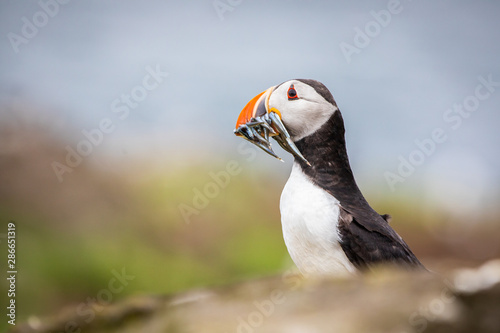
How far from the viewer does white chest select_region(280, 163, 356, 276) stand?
8.84 feet

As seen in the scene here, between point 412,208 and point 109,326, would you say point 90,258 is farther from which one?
point 109,326

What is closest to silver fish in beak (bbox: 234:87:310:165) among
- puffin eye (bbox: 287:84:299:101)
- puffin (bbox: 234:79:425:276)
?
puffin (bbox: 234:79:425:276)

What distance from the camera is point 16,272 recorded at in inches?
253

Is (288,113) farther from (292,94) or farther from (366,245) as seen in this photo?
(366,245)

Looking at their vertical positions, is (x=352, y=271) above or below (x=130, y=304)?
below

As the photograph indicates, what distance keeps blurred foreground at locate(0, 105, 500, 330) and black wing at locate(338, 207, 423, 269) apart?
4.07 meters

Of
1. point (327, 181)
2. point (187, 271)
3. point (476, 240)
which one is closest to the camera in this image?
point (327, 181)

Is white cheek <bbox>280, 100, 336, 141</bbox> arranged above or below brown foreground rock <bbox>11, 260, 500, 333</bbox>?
above

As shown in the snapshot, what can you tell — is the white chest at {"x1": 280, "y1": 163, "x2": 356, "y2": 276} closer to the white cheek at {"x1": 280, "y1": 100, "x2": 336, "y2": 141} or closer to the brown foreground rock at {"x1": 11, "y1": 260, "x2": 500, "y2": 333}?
the white cheek at {"x1": 280, "y1": 100, "x2": 336, "y2": 141}

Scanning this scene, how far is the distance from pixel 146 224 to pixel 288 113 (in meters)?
5.01

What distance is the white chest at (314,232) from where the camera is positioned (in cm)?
269

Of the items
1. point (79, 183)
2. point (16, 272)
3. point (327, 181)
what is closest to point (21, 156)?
point (79, 183)

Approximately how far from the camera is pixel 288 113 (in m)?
2.86

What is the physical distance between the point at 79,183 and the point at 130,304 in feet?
21.4
